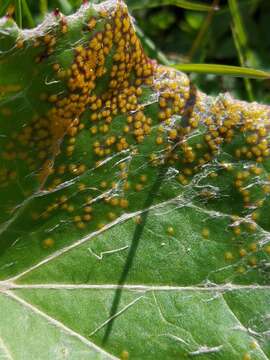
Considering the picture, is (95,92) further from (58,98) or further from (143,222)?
(143,222)

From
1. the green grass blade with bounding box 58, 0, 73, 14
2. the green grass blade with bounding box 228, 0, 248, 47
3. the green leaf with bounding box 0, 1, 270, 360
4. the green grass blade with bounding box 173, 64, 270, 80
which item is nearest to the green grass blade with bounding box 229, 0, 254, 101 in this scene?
the green grass blade with bounding box 228, 0, 248, 47

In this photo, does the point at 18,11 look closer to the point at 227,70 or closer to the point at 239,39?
the point at 227,70

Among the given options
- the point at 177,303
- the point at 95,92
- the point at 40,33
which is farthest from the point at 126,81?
the point at 177,303

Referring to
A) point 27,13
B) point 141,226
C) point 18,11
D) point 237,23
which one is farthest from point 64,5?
point 141,226

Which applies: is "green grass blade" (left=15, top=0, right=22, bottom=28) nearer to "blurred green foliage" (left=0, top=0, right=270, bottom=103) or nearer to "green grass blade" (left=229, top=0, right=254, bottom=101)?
"blurred green foliage" (left=0, top=0, right=270, bottom=103)

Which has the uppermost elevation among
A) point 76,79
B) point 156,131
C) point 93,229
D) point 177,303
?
point 76,79
